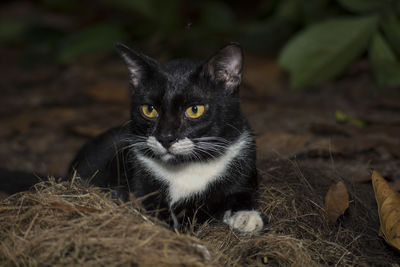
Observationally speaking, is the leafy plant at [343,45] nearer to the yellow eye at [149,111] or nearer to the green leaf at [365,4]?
the green leaf at [365,4]

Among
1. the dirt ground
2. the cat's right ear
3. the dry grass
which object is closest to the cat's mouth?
the dry grass

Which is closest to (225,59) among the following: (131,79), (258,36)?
(131,79)

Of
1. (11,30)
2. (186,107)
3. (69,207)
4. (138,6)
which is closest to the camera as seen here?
(69,207)

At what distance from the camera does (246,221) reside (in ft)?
6.66

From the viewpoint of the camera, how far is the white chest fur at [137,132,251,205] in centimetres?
217

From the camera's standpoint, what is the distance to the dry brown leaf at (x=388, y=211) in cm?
191

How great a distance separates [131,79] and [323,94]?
2643mm

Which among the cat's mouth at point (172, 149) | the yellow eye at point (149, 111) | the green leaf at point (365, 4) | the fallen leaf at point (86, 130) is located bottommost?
the fallen leaf at point (86, 130)

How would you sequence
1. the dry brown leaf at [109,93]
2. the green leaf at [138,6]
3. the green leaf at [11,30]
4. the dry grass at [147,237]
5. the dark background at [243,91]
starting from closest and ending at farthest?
1. the dry grass at [147,237]
2. the dark background at [243,91]
3. the dry brown leaf at [109,93]
4. the green leaf at [138,6]
5. the green leaf at [11,30]

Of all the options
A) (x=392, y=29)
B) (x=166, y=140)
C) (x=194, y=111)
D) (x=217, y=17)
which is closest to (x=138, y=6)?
(x=217, y=17)

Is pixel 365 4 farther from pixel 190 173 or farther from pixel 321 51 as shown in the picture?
pixel 190 173

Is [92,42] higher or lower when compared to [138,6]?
lower

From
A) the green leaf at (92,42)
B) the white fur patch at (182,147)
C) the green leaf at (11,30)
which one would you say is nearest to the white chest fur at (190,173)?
the white fur patch at (182,147)

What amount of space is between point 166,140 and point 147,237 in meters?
0.48
